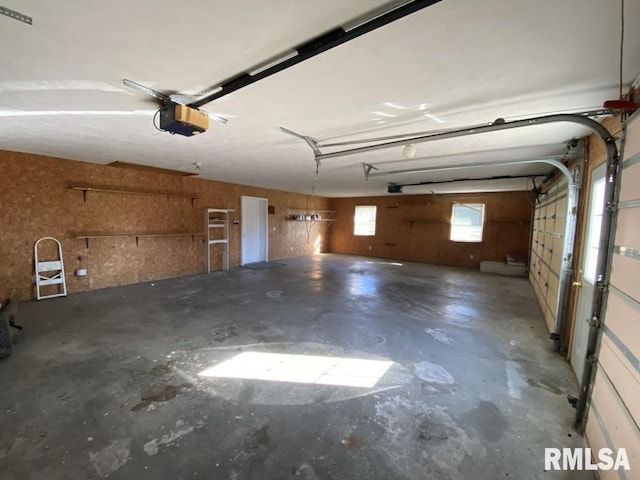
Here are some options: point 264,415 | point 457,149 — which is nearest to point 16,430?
point 264,415

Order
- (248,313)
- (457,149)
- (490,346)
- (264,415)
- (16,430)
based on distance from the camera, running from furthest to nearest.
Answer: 1. (248,313)
2. (457,149)
3. (490,346)
4. (264,415)
5. (16,430)

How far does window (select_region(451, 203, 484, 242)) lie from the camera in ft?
27.0

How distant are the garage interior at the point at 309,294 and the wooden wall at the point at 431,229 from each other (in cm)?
368

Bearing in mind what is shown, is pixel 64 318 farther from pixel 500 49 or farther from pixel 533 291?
pixel 533 291

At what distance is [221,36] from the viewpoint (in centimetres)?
137

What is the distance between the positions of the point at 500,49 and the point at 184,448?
289cm

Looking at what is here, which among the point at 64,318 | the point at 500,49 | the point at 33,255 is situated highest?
the point at 500,49

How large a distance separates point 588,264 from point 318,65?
2999mm

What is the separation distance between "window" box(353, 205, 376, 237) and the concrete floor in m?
6.40

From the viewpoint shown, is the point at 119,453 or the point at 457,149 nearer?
the point at 119,453

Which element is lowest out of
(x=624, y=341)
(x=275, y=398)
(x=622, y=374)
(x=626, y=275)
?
(x=275, y=398)

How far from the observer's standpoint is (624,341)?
4.60 feet

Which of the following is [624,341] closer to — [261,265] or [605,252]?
[605,252]

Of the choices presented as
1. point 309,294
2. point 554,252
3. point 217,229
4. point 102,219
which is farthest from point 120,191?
point 554,252
